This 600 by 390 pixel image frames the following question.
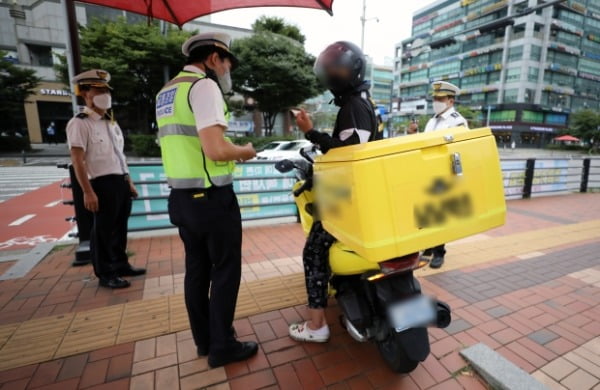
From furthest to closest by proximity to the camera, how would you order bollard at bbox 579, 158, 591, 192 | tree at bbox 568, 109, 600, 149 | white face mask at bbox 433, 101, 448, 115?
tree at bbox 568, 109, 600, 149
bollard at bbox 579, 158, 591, 192
white face mask at bbox 433, 101, 448, 115

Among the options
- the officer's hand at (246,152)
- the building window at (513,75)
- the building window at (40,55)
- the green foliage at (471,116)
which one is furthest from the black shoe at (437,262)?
the building window at (513,75)

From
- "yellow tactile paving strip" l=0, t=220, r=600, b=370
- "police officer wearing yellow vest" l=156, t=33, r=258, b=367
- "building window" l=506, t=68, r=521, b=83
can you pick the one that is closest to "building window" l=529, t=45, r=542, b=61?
"building window" l=506, t=68, r=521, b=83

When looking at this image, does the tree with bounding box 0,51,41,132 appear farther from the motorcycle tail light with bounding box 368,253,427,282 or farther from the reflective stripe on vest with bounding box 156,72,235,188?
the motorcycle tail light with bounding box 368,253,427,282

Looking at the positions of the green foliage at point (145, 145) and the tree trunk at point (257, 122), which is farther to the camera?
the tree trunk at point (257, 122)

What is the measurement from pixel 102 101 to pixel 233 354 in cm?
262

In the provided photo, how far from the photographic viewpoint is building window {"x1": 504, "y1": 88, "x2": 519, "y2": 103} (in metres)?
43.3

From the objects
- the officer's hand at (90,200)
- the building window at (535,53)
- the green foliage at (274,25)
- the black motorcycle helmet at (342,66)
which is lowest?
the officer's hand at (90,200)

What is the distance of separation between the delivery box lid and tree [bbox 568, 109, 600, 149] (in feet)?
163

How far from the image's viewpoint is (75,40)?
362 cm

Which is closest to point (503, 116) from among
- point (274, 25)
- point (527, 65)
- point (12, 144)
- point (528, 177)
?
point (527, 65)

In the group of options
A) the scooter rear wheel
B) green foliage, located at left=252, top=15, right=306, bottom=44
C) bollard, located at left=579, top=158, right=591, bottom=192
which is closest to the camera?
the scooter rear wheel

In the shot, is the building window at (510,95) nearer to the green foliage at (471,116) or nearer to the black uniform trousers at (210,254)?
the green foliage at (471,116)

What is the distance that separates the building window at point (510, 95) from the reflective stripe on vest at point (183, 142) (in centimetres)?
5235

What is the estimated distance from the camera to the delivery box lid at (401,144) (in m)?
1.47
